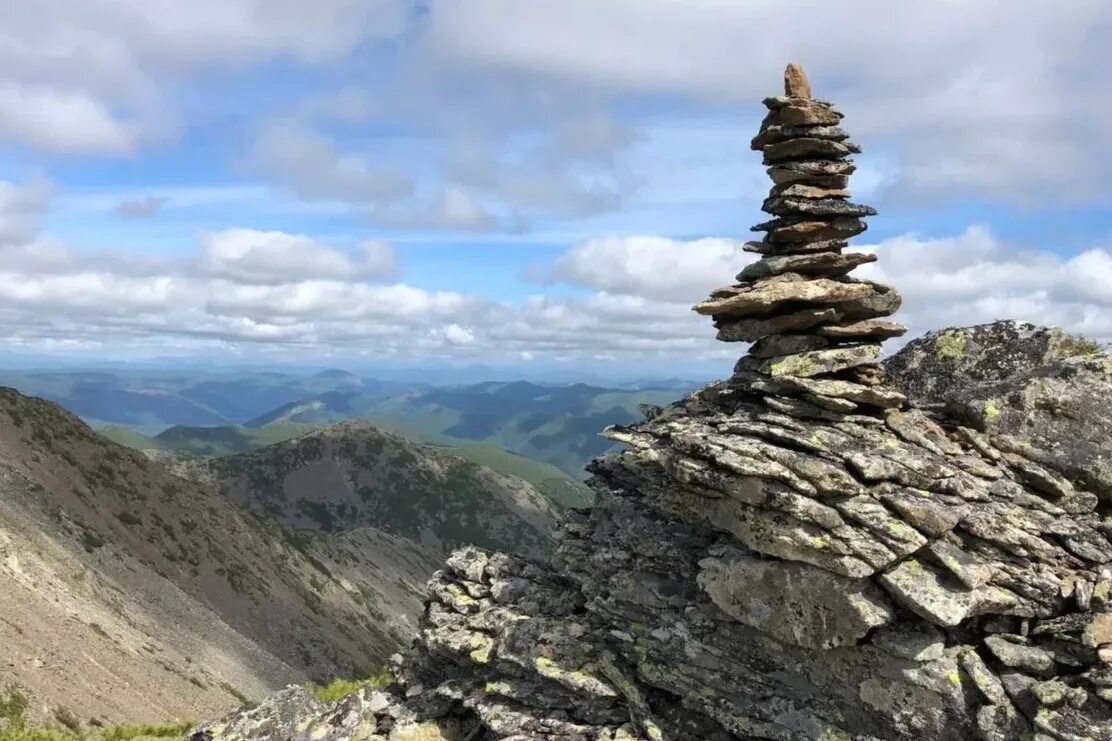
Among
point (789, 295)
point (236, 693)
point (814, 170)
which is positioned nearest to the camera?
point (789, 295)

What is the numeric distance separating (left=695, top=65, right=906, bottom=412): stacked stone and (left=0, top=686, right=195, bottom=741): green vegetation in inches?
1333

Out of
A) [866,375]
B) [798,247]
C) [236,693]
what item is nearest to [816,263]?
[798,247]

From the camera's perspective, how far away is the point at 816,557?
1989 centimetres

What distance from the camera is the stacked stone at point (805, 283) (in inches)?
934

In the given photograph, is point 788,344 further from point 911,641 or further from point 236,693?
point 236,693

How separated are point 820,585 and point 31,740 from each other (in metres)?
40.7

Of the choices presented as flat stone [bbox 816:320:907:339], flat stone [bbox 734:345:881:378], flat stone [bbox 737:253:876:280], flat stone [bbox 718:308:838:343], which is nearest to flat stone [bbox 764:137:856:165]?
flat stone [bbox 737:253:876:280]

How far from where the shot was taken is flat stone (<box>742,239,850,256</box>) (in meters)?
25.3

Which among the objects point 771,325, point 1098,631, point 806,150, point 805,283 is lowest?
point 1098,631

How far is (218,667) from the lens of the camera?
2995 inches

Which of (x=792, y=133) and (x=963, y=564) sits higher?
(x=792, y=133)

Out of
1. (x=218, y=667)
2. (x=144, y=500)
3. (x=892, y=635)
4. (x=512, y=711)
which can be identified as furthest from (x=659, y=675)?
(x=144, y=500)

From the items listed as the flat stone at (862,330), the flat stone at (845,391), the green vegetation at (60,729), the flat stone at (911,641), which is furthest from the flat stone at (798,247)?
the green vegetation at (60,729)

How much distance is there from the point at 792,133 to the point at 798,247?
13.7 feet
